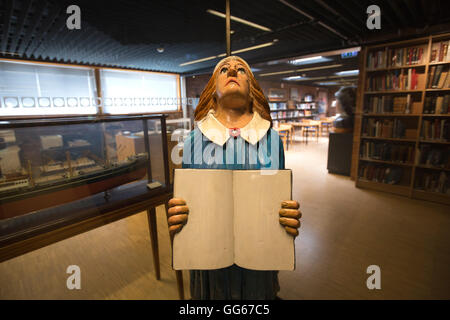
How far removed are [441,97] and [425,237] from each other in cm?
201

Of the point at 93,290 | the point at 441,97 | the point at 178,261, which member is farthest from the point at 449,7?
the point at 93,290

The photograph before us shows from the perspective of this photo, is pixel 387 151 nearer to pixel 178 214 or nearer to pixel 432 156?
pixel 432 156

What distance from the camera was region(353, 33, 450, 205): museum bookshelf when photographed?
3249mm

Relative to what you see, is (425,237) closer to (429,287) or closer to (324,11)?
(429,287)

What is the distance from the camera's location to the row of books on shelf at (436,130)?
3234 mm

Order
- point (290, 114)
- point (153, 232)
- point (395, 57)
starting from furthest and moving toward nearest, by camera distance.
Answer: point (290, 114), point (395, 57), point (153, 232)

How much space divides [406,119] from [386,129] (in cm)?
33

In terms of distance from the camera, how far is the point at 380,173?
3.94m

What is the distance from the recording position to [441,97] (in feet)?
10.5

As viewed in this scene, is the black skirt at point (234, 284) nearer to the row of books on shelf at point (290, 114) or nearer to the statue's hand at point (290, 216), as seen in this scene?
the statue's hand at point (290, 216)

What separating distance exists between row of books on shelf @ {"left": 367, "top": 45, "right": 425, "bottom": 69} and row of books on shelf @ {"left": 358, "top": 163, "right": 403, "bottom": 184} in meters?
1.62

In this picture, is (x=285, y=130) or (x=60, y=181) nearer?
(x=60, y=181)

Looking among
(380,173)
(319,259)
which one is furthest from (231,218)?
(380,173)

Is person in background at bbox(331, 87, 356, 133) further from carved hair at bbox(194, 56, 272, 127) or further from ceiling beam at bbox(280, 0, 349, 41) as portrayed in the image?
carved hair at bbox(194, 56, 272, 127)
